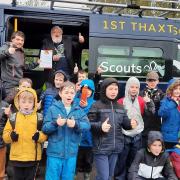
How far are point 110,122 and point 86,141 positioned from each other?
61 centimetres

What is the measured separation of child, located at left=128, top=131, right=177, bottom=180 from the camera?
4422 millimetres

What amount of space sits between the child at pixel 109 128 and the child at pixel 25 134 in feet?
2.24

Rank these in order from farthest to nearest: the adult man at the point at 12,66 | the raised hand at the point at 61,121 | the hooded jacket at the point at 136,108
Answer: the adult man at the point at 12,66, the hooded jacket at the point at 136,108, the raised hand at the point at 61,121

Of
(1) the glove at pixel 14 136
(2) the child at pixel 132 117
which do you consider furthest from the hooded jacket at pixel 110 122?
(1) the glove at pixel 14 136

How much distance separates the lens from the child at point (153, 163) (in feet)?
14.5

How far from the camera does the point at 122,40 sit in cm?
589

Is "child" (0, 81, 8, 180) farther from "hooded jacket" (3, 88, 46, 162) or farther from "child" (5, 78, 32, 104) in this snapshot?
"hooded jacket" (3, 88, 46, 162)

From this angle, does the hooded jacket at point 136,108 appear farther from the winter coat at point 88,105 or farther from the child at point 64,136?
the child at point 64,136

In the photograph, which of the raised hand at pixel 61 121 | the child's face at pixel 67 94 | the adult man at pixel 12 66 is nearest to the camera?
the raised hand at pixel 61 121

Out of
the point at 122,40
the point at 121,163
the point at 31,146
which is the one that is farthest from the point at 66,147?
the point at 122,40

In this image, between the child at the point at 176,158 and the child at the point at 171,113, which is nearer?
the child at the point at 176,158

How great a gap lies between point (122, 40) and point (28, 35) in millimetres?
2124

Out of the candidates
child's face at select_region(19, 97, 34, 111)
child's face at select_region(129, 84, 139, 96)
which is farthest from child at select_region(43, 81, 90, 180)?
child's face at select_region(129, 84, 139, 96)

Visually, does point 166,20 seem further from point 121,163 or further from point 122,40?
point 121,163
